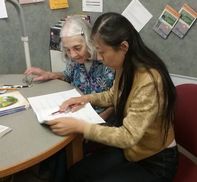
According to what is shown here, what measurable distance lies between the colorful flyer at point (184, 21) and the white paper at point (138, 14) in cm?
16

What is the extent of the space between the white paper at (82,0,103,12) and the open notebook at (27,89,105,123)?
62 centimetres

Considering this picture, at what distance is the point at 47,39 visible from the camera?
6.18 ft

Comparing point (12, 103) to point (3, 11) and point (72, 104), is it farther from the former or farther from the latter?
point (3, 11)

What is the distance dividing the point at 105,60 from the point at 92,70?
1.32ft

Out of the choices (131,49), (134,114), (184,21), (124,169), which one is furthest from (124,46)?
(184,21)

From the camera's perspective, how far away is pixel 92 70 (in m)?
1.44

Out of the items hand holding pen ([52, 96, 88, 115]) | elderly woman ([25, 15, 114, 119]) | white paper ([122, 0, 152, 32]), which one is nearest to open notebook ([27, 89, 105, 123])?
hand holding pen ([52, 96, 88, 115])

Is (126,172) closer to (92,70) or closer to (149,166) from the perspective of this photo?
(149,166)

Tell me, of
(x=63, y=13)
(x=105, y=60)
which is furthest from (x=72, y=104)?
(x=63, y=13)

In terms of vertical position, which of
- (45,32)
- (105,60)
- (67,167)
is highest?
(105,60)

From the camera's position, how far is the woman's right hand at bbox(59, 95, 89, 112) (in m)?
1.13

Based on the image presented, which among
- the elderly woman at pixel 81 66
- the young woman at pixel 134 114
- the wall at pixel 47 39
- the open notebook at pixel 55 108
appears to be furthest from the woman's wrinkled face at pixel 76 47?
the wall at pixel 47 39

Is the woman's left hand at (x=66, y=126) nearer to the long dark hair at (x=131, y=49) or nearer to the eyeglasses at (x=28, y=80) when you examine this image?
the long dark hair at (x=131, y=49)

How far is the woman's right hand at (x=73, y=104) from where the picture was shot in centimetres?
113
